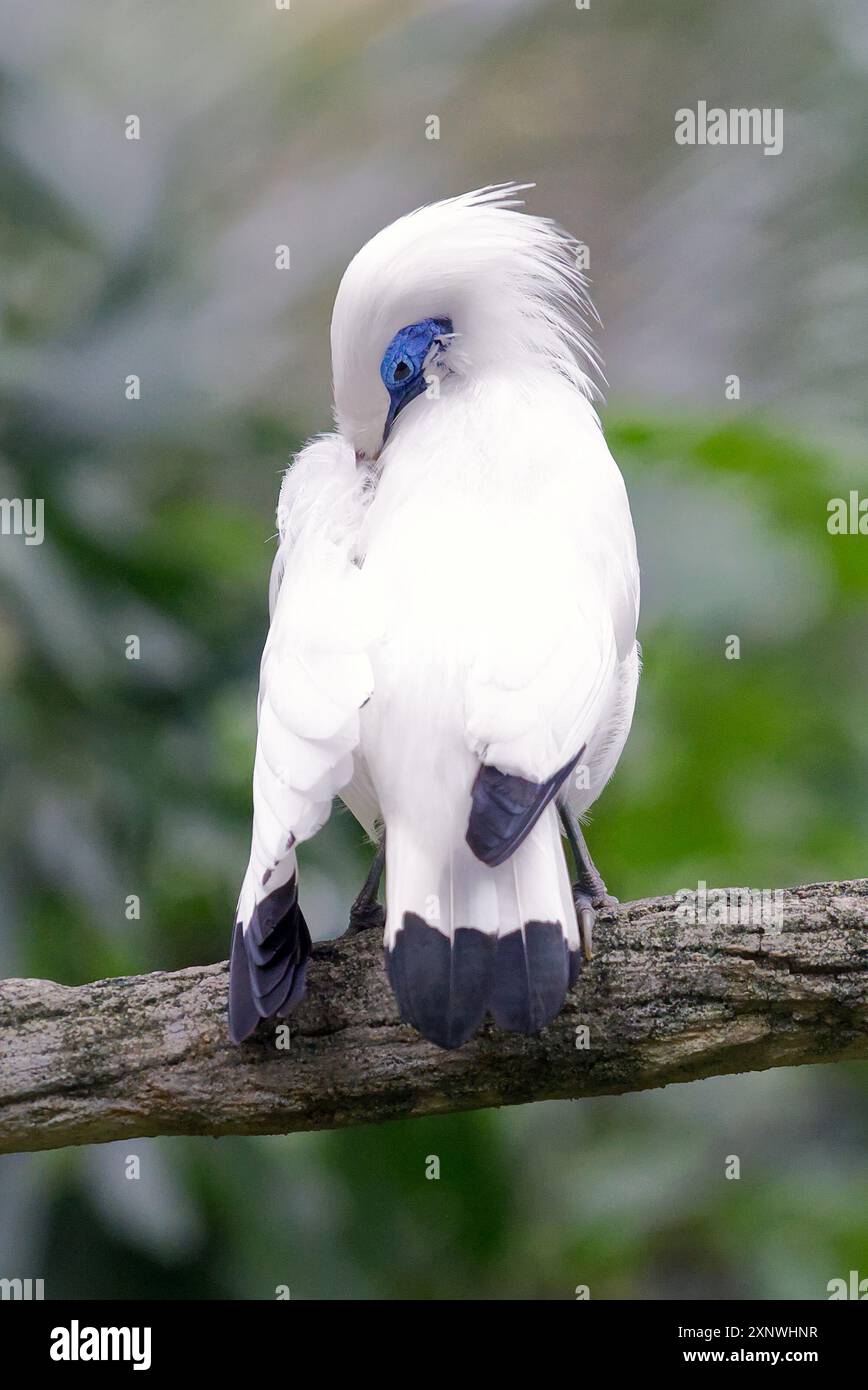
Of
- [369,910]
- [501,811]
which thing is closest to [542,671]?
[501,811]

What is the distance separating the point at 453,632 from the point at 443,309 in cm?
74

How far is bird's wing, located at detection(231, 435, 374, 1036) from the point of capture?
75.5 inches

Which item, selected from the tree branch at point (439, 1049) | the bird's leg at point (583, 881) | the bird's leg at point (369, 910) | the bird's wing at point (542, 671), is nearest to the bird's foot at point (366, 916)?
the bird's leg at point (369, 910)

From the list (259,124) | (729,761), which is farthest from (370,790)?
(259,124)

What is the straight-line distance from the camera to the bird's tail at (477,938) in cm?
176

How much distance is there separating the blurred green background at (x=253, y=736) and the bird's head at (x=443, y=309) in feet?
3.22

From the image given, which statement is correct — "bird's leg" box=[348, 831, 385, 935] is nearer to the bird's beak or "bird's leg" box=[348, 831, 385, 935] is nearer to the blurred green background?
the bird's beak

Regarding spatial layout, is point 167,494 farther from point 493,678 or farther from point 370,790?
point 493,678

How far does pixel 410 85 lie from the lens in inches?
206

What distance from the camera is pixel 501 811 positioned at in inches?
71.1

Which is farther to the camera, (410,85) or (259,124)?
(410,85)

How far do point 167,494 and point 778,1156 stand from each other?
2.25m

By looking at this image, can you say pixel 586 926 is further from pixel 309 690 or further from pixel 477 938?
pixel 309 690

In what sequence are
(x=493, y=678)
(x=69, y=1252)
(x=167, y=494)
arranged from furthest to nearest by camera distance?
1. (x=167, y=494)
2. (x=69, y=1252)
3. (x=493, y=678)
